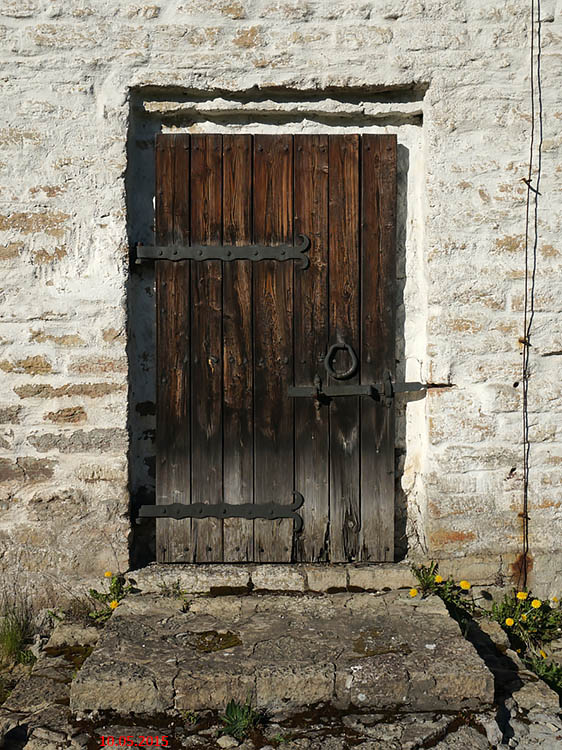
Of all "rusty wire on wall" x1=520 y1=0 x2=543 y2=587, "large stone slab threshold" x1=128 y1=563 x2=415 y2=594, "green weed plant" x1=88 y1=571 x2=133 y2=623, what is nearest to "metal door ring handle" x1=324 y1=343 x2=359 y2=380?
"rusty wire on wall" x1=520 y1=0 x2=543 y2=587

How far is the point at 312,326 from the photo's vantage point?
3371 mm

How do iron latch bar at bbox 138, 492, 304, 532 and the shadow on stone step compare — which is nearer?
the shadow on stone step

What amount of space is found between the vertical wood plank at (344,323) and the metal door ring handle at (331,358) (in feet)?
0.11

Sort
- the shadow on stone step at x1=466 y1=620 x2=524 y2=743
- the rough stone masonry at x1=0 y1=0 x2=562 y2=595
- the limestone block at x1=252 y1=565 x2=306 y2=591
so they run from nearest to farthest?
the shadow on stone step at x1=466 y1=620 x2=524 y2=743 → the rough stone masonry at x1=0 y1=0 x2=562 y2=595 → the limestone block at x1=252 y1=565 x2=306 y2=591

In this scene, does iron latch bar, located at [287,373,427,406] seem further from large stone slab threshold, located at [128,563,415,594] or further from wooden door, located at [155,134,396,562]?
large stone slab threshold, located at [128,563,415,594]

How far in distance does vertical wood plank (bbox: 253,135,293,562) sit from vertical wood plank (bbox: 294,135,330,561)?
4cm

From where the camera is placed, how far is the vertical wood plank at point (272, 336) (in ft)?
11.0

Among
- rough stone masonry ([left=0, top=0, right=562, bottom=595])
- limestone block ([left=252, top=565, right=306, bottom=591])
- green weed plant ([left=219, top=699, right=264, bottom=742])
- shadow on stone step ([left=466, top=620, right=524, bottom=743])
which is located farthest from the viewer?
limestone block ([left=252, top=565, right=306, bottom=591])

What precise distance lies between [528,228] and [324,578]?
1.78 meters

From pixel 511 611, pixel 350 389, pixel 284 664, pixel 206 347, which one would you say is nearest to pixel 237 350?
pixel 206 347

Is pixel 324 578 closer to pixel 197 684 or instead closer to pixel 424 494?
pixel 424 494

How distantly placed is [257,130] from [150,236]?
2.22 ft

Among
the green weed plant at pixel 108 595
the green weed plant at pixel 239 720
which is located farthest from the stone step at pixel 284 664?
the green weed plant at pixel 108 595

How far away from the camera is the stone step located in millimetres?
2506
